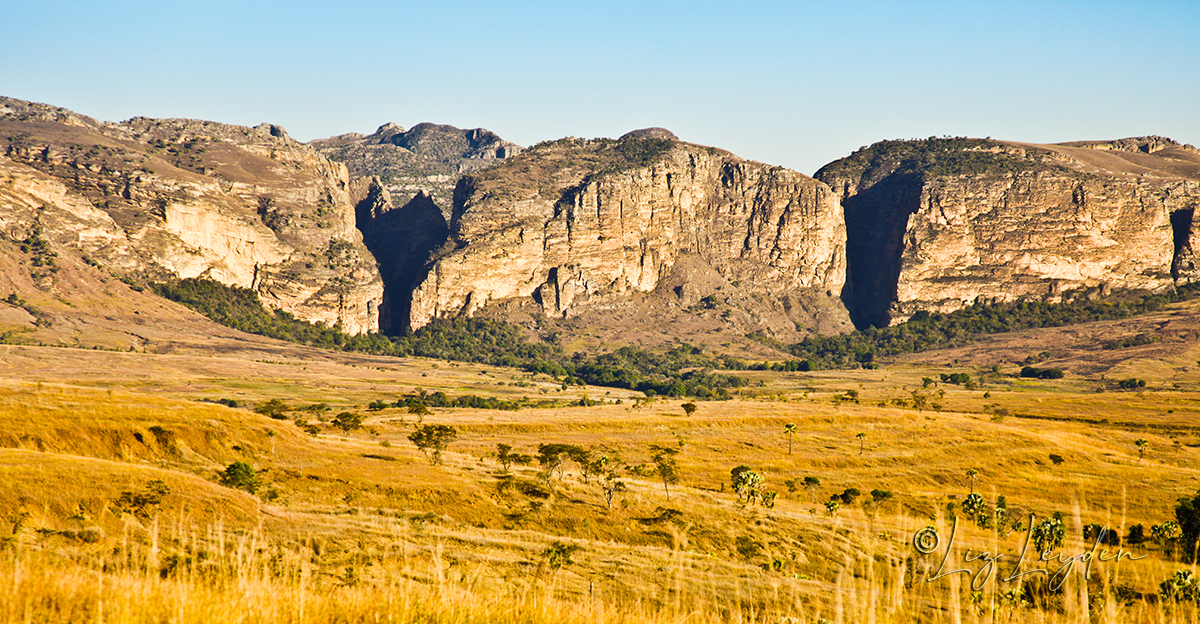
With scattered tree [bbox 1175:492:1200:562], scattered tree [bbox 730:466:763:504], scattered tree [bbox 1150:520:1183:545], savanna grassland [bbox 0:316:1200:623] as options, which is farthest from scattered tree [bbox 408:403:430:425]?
scattered tree [bbox 1175:492:1200:562]

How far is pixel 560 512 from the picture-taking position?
4891 centimetres

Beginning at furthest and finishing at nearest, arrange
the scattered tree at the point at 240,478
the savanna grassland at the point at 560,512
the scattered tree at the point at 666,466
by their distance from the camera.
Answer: the scattered tree at the point at 666,466, the scattered tree at the point at 240,478, the savanna grassland at the point at 560,512

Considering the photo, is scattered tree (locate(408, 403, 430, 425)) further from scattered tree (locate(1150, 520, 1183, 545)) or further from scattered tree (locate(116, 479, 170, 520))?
scattered tree (locate(1150, 520, 1183, 545))

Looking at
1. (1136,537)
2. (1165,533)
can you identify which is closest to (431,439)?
(1136,537)

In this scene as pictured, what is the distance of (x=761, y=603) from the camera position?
30.0 metres

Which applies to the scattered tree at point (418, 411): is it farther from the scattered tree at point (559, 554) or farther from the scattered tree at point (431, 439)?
the scattered tree at point (559, 554)

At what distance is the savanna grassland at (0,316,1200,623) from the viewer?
30.3 ft

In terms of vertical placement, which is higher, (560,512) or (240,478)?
(240,478)

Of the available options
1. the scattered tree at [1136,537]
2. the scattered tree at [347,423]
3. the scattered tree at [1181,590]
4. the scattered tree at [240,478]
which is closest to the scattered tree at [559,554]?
the scattered tree at [240,478]

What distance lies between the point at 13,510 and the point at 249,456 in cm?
2484

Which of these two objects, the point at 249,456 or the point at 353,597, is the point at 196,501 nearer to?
the point at 249,456

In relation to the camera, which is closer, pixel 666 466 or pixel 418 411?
pixel 666 466

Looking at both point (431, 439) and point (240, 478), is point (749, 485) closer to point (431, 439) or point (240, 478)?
point (431, 439)

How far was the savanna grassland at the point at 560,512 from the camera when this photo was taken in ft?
30.3
